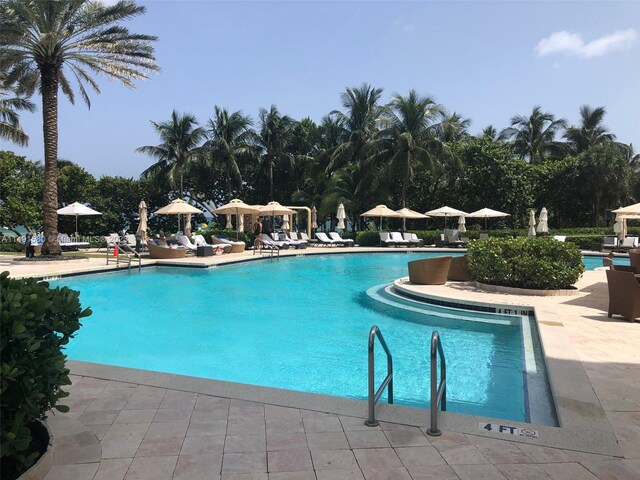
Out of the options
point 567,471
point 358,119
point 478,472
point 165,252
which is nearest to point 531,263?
point 567,471

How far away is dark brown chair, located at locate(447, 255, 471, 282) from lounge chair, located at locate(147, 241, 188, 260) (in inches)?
418

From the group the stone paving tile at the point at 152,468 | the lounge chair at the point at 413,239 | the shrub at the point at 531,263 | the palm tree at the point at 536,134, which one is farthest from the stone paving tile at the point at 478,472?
the palm tree at the point at 536,134

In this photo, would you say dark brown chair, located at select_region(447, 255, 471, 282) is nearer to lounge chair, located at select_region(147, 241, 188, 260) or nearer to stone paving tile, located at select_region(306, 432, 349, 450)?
stone paving tile, located at select_region(306, 432, 349, 450)

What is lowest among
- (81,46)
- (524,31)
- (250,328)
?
(250,328)

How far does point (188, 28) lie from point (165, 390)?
21.8 ft

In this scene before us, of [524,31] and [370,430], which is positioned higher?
[524,31]

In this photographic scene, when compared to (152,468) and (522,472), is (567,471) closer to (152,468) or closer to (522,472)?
(522,472)

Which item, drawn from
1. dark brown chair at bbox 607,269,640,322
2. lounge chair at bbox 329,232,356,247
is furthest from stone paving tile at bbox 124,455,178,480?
lounge chair at bbox 329,232,356,247

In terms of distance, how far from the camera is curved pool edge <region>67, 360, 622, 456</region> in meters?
3.03

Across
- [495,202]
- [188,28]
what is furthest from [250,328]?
[495,202]

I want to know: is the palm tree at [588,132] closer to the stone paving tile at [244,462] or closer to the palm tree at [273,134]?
the palm tree at [273,134]

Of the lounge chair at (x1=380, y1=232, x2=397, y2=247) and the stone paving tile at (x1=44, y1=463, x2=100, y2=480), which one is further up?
the lounge chair at (x1=380, y1=232, x2=397, y2=247)

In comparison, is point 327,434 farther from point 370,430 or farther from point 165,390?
point 165,390

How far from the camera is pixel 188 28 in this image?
8156 millimetres
